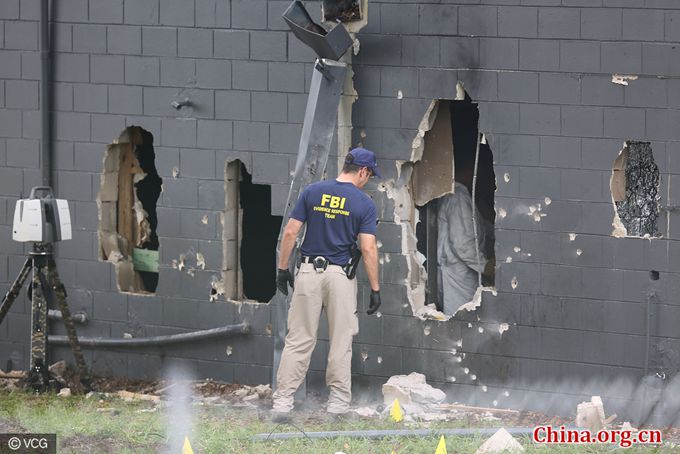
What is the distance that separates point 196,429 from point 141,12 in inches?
154

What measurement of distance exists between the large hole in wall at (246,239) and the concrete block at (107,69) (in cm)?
133

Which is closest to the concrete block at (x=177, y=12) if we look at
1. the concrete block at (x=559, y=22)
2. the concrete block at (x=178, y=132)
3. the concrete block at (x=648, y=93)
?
the concrete block at (x=178, y=132)

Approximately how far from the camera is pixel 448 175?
10.8 m

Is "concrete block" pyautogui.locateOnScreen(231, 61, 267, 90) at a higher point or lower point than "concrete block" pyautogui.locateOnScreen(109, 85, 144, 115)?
higher

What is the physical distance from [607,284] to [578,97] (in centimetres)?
148

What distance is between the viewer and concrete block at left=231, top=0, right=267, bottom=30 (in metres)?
10.9

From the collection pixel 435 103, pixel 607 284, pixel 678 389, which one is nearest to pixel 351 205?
pixel 435 103

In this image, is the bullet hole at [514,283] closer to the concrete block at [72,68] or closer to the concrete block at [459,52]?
the concrete block at [459,52]

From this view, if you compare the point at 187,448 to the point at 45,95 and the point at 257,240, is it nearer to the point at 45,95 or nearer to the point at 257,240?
the point at 257,240

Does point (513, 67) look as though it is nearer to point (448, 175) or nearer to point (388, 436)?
point (448, 175)

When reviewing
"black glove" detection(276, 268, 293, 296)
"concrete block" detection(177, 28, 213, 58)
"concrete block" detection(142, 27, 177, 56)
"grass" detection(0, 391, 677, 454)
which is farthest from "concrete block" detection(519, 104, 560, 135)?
"concrete block" detection(142, 27, 177, 56)

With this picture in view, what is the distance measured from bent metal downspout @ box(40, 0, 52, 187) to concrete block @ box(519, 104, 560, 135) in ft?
14.4

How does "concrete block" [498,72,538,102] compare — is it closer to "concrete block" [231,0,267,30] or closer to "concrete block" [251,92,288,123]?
"concrete block" [251,92,288,123]

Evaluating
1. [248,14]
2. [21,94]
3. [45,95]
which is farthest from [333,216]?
[21,94]
